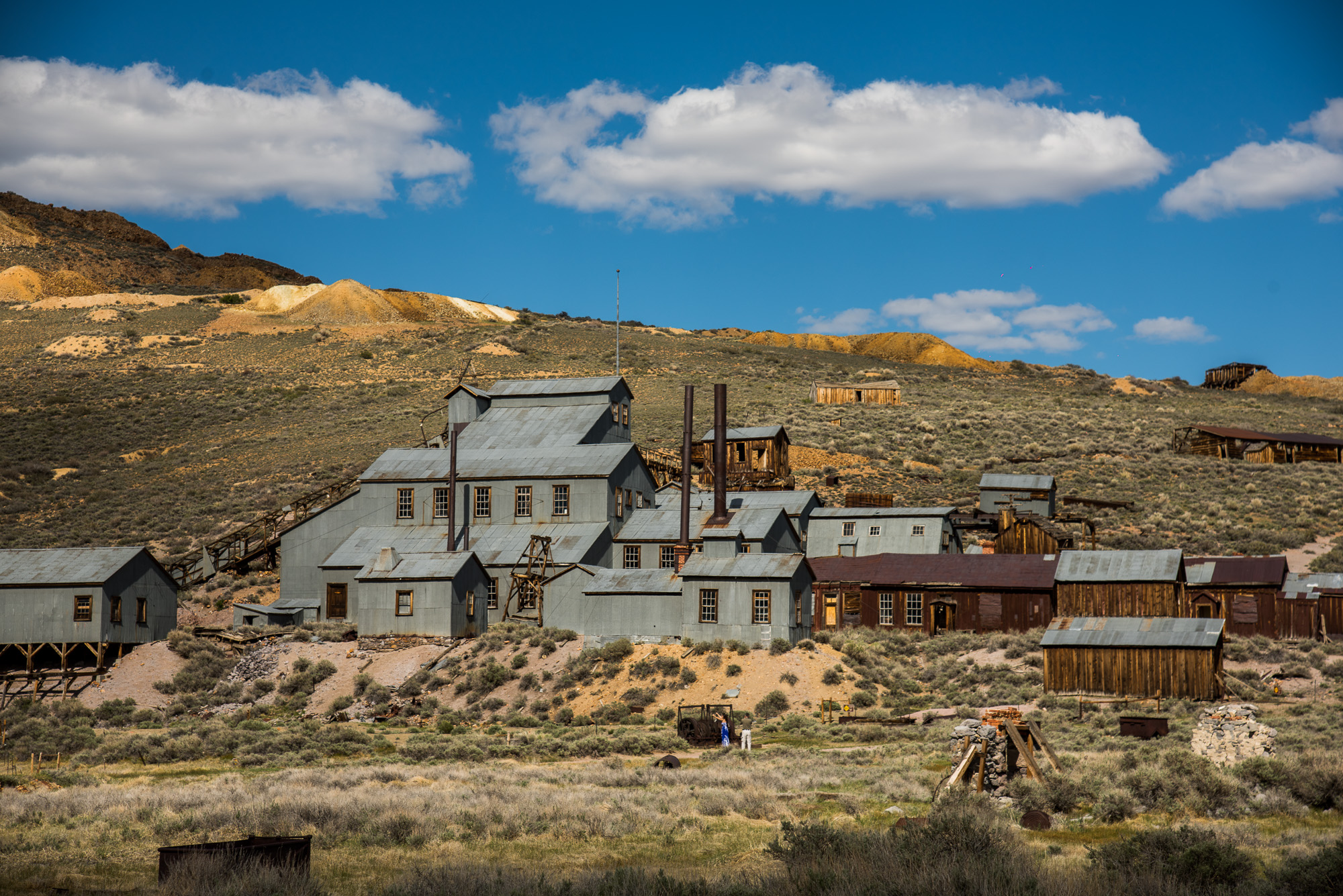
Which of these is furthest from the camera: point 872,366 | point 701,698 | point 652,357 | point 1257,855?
point 872,366

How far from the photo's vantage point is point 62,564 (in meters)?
43.7

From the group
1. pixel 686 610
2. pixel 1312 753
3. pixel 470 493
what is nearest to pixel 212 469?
pixel 470 493

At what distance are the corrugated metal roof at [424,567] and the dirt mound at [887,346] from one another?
9675 centimetres

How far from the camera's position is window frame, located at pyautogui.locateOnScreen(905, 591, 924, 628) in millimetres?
47562

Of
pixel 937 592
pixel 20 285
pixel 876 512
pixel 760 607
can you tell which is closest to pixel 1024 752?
pixel 760 607

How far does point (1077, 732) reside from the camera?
29062mm

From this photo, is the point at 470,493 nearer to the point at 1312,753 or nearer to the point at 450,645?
the point at 450,645

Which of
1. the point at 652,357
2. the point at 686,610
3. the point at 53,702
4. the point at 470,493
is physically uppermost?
the point at 652,357

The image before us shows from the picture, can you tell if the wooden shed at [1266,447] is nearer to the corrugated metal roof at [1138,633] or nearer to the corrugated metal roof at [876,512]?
the corrugated metal roof at [876,512]

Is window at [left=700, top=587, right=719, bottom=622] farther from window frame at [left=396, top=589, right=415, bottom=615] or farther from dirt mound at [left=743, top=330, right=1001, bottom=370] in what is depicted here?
dirt mound at [left=743, top=330, right=1001, bottom=370]

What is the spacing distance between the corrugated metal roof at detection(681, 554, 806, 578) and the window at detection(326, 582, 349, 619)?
1454cm

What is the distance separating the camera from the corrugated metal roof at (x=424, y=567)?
148 ft

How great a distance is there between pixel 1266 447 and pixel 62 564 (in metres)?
66.4

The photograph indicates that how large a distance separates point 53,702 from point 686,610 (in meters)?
21.0
